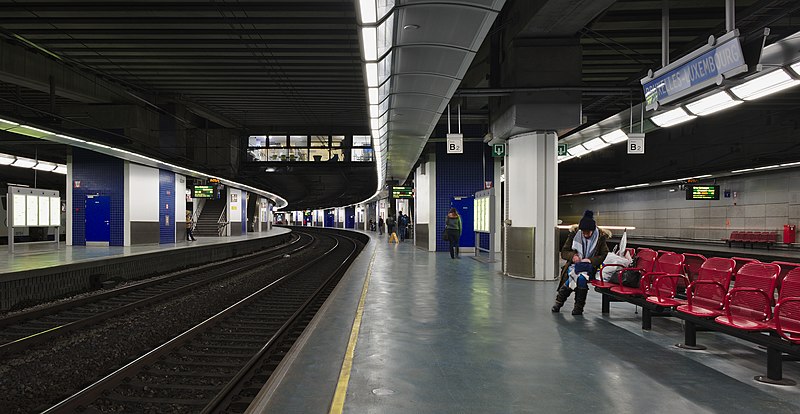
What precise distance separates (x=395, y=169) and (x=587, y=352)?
17737 millimetres

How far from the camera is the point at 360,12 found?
5.55 meters

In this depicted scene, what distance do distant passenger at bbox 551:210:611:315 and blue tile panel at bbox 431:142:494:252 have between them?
43.5 ft

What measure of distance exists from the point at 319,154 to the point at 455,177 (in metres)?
12.0

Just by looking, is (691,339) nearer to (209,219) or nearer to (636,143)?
(636,143)

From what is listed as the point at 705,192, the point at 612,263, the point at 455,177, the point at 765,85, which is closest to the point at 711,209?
the point at 705,192

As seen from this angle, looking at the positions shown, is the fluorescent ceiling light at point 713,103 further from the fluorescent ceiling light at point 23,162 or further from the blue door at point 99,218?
the blue door at point 99,218

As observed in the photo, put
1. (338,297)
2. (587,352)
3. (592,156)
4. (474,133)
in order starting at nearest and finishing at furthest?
(587,352), (338,297), (474,133), (592,156)

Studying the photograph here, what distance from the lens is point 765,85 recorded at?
6531 millimetres

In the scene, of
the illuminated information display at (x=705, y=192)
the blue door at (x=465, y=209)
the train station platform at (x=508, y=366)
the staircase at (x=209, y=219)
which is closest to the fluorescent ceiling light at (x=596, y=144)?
the train station platform at (x=508, y=366)

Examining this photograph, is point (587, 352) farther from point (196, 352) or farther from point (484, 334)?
point (196, 352)

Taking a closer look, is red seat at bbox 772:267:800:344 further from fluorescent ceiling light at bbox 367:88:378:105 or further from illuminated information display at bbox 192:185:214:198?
illuminated information display at bbox 192:185:214:198

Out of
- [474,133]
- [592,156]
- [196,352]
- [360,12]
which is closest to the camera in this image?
[360,12]

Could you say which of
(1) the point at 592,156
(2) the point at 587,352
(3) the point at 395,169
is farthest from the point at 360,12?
(1) the point at 592,156

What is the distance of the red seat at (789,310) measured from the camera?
3.97 meters
